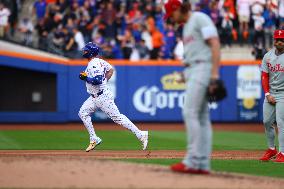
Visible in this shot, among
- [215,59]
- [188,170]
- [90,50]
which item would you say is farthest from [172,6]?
[90,50]

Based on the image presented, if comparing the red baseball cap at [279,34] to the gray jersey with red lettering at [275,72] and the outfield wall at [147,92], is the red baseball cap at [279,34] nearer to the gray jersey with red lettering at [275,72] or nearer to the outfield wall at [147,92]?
the gray jersey with red lettering at [275,72]

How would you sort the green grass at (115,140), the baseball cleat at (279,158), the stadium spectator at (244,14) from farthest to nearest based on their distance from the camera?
the stadium spectator at (244,14) < the green grass at (115,140) < the baseball cleat at (279,158)

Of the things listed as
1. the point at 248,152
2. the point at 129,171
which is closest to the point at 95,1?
the point at 248,152

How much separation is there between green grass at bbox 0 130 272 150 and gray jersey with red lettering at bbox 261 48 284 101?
3569 millimetres

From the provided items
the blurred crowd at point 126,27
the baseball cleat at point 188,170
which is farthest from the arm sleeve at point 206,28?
Answer: the blurred crowd at point 126,27

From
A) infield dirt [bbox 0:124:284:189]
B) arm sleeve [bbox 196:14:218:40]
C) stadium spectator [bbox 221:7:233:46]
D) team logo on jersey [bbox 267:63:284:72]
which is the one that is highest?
stadium spectator [bbox 221:7:233:46]

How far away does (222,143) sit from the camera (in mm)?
16812

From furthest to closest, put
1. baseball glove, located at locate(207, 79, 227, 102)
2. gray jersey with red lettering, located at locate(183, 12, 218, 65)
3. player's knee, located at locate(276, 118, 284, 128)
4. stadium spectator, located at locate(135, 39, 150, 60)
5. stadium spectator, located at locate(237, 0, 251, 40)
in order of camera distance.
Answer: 1. stadium spectator, located at locate(237, 0, 251, 40)
2. stadium spectator, located at locate(135, 39, 150, 60)
3. player's knee, located at locate(276, 118, 284, 128)
4. gray jersey with red lettering, located at locate(183, 12, 218, 65)
5. baseball glove, located at locate(207, 79, 227, 102)

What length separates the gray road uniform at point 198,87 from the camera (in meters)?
8.65

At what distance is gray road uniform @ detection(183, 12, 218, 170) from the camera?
865 centimetres

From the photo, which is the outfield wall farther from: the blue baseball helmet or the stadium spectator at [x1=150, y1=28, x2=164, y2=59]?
the blue baseball helmet

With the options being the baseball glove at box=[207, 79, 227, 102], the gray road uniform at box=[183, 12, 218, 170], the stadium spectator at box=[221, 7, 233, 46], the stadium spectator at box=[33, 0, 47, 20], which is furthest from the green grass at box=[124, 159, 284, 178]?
the stadium spectator at box=[33, 0, 47, 20]

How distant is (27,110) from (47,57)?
1988 mm

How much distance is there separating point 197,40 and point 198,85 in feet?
1.77
